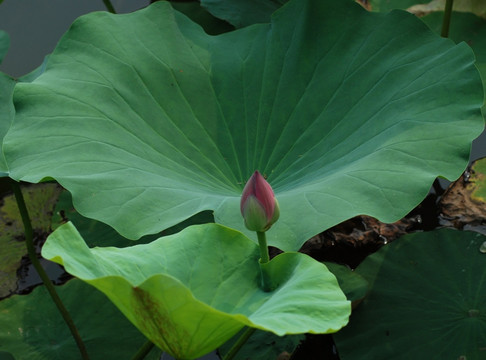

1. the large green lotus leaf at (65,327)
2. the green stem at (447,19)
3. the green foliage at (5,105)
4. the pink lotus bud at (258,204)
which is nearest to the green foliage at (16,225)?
the large green lotus leaf at (65,327)

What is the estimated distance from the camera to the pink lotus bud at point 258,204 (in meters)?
1.35

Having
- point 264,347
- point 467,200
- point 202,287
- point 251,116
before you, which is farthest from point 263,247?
point 467,200

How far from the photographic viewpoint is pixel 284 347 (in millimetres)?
1824

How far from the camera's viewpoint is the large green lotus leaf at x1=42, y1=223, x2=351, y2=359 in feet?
3.67

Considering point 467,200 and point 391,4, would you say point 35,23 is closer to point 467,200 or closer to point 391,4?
point 391,4

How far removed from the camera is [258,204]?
1363 millimetres

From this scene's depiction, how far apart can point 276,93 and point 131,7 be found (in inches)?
54.5

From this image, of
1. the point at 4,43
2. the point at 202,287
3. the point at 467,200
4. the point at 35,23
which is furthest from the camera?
the point at 35,23

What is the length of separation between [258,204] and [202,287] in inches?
7.5

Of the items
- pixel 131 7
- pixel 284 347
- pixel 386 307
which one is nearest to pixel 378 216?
pixel 386 307

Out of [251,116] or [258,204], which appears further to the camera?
[251,116]

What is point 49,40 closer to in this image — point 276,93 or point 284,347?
point 276,93

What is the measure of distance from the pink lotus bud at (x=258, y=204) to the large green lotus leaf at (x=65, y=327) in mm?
640

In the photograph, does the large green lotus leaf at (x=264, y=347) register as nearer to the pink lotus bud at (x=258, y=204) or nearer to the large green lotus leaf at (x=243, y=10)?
the pink lotus bud at (x=258, y=204)
